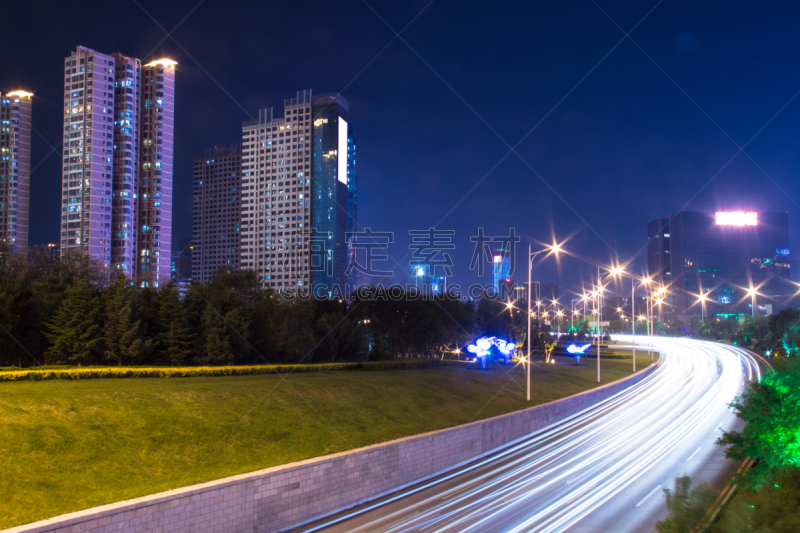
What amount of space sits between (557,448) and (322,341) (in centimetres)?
1895

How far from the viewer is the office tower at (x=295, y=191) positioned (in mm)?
122750

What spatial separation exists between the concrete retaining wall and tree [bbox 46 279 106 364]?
1553 cm

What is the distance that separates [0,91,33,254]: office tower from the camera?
93.9 m

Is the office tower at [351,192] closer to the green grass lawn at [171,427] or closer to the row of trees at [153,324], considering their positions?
the row of trees at [153,324]

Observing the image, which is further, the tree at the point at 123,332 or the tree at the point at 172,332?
the tree at the point at 172,332

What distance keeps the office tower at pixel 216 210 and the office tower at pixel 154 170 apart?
86695mm

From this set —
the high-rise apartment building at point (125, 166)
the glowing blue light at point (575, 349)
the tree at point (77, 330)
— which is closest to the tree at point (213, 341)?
the tree at point (77, 330)

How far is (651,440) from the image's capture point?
21406 mm

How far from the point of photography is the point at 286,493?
38.9ft

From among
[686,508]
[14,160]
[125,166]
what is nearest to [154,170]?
[125,166]

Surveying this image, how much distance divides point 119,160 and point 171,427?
8973 cm

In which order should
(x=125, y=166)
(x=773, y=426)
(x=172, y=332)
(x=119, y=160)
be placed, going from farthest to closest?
(x=125, y=166) < (x=119, y=160) < (x=172, y=332) < (x=773, y=426)

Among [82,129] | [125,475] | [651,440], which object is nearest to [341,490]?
[125,475]

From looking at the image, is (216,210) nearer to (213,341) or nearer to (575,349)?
(575,349)
